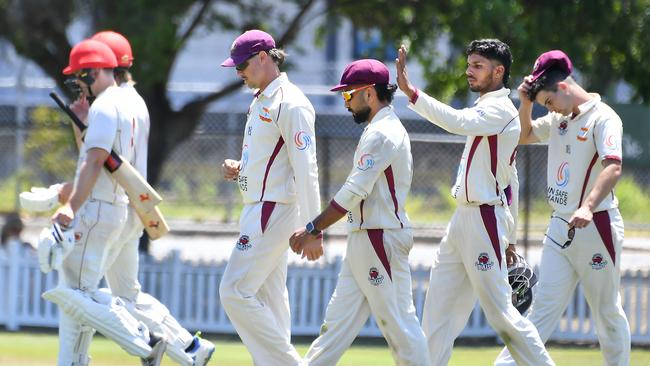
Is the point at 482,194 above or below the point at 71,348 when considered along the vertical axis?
above

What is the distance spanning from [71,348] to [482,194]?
2737 millimetres

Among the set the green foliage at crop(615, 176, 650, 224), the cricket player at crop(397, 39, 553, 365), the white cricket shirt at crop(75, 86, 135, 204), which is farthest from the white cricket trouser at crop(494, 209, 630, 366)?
the green foliage at crop(615, 176, 650, 224)

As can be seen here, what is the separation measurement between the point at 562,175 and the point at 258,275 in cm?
199

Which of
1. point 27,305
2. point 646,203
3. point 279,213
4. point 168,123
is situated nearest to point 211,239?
point 168,123

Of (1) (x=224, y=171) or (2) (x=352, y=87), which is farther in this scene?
(1) (x=224, y=171)

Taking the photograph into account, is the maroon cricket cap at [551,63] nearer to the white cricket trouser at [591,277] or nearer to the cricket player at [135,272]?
the white cricket trouser at [591,277]

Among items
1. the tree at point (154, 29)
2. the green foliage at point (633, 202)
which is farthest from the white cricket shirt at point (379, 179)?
the green foliage at point (633, 202)

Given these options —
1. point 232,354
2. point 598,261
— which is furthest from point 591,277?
point 232,354

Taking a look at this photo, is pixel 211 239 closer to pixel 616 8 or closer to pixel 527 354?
pixel 616 8

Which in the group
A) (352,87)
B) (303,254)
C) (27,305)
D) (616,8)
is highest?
(616,8)

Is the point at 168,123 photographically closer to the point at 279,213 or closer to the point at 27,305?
the point at 27,305

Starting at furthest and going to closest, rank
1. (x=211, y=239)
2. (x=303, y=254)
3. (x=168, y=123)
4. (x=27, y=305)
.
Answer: (x=211, y=239) → (x=168, y=123) → (x=27, y=305) → (x=303, y=254)

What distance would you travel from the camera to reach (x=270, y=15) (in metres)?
14.8

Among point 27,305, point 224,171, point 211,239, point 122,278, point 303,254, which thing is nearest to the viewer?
point 303,254
